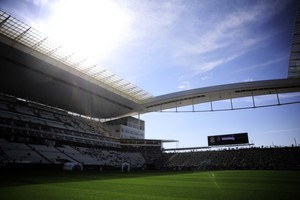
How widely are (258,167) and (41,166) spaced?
38.1m

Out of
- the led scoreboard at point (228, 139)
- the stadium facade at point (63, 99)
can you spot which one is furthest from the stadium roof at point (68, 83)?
the led scoreboard at point (228, 139)

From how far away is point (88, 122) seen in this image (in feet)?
188

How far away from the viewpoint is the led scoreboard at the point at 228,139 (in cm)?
4871

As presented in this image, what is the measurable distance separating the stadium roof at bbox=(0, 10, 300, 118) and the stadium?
0.45 feet

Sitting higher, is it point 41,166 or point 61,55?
point 61,55

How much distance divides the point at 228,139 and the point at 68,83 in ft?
123

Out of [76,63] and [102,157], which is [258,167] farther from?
[76,63]

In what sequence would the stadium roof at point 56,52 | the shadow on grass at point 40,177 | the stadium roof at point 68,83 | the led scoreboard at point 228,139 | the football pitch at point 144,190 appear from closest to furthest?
the football pitch at point 144,190
the shadow on grass at point 40,177
the stadium roof at point 56,52
the stadium roof at point 68,83
the led scoreboard at point 228,139

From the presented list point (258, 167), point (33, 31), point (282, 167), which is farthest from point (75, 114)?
point (282, 167)

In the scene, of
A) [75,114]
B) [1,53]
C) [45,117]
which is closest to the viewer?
[1,53]

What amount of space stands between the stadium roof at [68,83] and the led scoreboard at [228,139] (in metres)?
17.6

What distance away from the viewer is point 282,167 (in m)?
37.8

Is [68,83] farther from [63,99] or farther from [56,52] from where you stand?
[63,99]

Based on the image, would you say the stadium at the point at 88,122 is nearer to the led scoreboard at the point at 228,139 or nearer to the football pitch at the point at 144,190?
the led scoreboard at the point at 228,139
